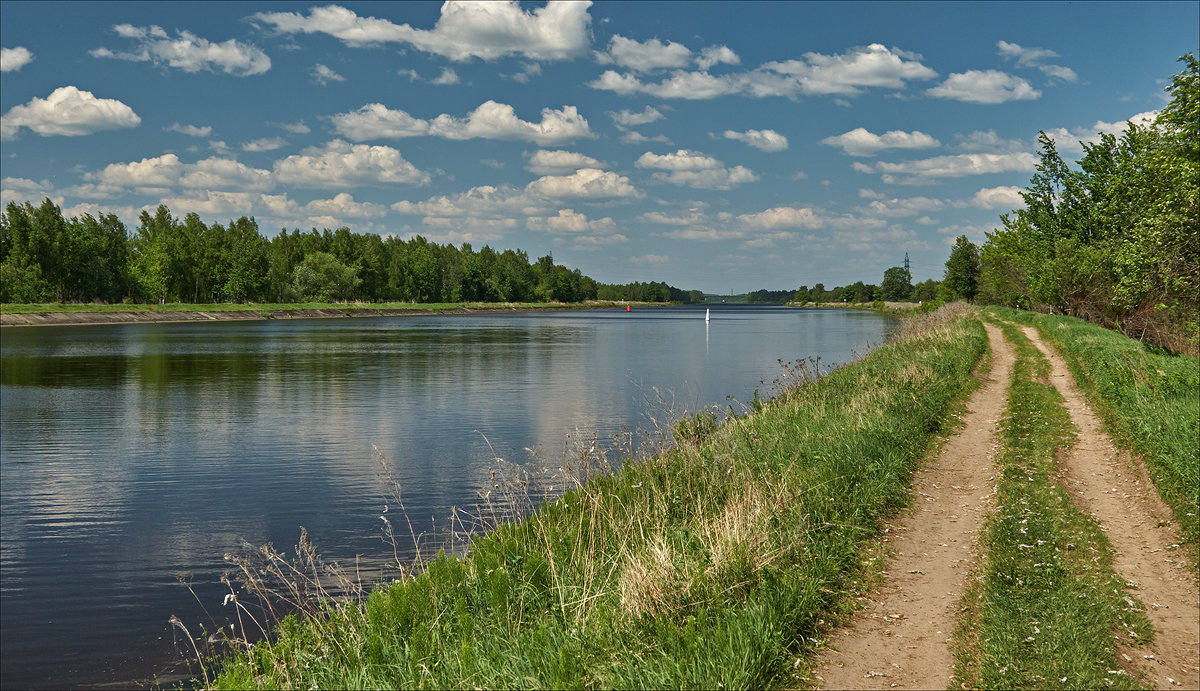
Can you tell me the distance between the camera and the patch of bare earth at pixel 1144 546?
703 cm

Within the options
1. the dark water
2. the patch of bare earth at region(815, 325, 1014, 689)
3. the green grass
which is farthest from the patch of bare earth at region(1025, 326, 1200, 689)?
the green grass

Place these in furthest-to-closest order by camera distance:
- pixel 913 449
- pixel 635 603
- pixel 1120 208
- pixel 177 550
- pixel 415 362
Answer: pixel 415 362 → pixel 1120 208 → pixel 913 449 → pixel 177 550 → pixel 635 603

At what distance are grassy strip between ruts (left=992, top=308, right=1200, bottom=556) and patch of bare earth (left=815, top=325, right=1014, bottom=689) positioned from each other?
2.45 metres

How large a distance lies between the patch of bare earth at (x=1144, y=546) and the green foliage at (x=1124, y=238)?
39.7 ft

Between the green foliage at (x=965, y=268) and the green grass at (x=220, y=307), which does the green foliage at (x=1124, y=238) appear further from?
the green grass at (x=220, y=307)

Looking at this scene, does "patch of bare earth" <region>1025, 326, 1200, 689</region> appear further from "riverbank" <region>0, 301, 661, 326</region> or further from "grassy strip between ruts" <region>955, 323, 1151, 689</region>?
"riverbank" <region>0, 301, 661, 326</region>

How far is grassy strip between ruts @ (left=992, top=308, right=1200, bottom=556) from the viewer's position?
11.4m

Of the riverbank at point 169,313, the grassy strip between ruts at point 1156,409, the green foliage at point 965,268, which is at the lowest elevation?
the grassy strip between ruts at point 1156,409

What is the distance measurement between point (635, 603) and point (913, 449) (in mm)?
9230

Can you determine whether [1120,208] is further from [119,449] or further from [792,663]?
[119,449]

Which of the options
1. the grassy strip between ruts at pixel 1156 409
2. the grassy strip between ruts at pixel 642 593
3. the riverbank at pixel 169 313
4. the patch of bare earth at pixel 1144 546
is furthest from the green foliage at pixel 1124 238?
the riverbank at pixel 169 313

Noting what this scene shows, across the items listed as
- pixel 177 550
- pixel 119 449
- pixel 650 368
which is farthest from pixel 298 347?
pixel 177 550

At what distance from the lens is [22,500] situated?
16.9 metres

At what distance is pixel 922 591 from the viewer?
8.61 meters
